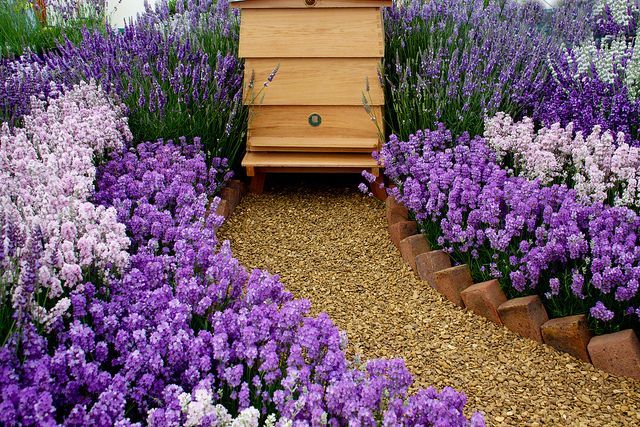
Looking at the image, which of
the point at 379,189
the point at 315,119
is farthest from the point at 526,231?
the point at 315,119

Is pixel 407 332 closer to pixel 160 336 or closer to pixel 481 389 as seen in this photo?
pixel 481 389

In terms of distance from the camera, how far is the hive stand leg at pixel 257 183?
13.9 feet

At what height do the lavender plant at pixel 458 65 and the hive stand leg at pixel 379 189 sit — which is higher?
the lavender plant at pixel 458 65

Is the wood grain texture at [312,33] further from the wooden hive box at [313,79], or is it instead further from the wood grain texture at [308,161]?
the wood grain texture at [308,161]

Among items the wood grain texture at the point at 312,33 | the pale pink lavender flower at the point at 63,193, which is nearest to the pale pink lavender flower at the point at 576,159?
the wood grain texture at the point at 312,33

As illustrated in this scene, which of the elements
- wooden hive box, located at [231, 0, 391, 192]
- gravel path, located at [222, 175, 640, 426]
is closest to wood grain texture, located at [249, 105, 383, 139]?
wooden hive box, located at [231, 0, 391, 192]

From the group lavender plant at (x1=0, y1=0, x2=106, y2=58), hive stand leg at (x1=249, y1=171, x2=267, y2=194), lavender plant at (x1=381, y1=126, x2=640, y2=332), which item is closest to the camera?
lavender plant at (x1=381, y1=126, x2=640, y2=332)

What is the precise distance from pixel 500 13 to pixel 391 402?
14.2ft

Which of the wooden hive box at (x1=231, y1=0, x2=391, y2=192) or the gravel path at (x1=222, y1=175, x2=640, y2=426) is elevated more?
the wooden hive box at (x1=231, y1=0, x2=391, y2=192)

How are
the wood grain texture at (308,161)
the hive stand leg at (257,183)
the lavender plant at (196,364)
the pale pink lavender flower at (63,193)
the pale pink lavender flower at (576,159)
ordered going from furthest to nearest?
the hive stand leg at (257,183)
the wood grain texture at (308,161)
the pale pink lavender flower at (576,159)
the pale pink lavender flower at (63,193)
the lavender plant at (196,364)

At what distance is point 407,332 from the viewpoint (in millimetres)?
2963

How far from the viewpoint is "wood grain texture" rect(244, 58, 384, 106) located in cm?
403

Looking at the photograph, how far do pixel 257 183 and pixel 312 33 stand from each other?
0.94 metres

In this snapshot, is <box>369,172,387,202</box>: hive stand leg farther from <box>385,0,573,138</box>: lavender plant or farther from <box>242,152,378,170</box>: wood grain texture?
<box>385,0,573,138</box>: lavender plant
